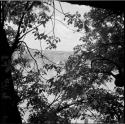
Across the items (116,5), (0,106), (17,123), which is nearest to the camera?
(116,5)

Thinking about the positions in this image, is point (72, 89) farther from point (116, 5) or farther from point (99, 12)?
point (116, 5)

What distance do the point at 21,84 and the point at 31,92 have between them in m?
1.16

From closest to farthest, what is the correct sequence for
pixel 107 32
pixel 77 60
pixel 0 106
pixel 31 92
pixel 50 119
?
pixel 50 119
pixel 0 106
pixel 31 92
pixel 107 32
pixel 77 60

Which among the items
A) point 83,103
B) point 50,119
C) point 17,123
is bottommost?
point 83,103

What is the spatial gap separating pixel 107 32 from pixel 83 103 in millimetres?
4302

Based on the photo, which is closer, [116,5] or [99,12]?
[116,5]

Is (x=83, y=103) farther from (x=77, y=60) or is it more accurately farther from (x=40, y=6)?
(x=40, y=6)

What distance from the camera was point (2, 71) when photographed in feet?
13.5

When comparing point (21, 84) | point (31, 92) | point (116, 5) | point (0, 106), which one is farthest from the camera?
point (21, 84)

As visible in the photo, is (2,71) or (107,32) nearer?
(2,71)

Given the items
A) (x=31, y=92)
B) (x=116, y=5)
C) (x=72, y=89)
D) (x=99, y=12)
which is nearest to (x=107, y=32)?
(x=99, y=12)

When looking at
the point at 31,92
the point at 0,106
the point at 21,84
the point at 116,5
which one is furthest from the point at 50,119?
the point at 21,84

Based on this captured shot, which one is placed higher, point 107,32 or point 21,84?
point 107,32

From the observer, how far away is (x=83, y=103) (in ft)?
42.4
